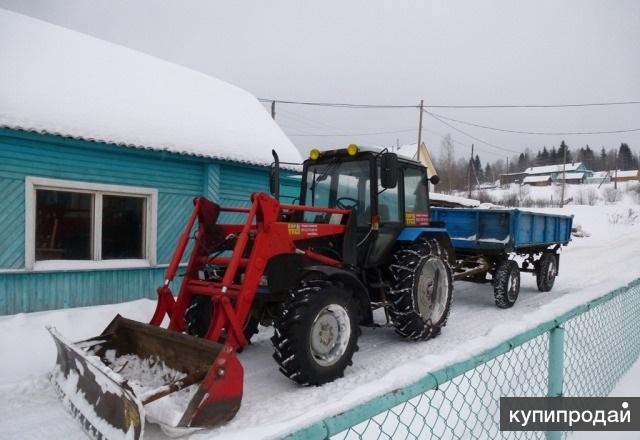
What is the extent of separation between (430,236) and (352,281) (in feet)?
6.69

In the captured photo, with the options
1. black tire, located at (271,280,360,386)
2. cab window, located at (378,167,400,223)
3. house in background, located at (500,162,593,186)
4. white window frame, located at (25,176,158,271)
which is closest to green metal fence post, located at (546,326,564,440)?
black tire, located at (271,280,360,386)

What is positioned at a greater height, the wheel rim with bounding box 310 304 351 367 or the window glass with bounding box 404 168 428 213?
the window glass with bounding box 404 168 428 213

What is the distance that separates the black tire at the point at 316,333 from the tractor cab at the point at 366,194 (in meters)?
1.11

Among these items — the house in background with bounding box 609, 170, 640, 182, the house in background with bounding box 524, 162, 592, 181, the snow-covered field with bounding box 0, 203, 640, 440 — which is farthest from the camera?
the house in background with bounding box 524, 162, 592, 181

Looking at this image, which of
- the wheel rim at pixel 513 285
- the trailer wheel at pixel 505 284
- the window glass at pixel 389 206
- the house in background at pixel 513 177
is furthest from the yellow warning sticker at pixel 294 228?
the house in background at pixel 513 177

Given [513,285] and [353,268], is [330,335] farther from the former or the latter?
[513,285]

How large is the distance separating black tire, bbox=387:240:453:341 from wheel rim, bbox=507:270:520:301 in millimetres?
2266

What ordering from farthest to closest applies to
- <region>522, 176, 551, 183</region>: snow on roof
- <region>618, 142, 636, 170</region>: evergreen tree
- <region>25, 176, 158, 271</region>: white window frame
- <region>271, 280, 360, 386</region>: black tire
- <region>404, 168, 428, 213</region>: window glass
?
<region>618, 142, 636, 170</region>: evergreen tree
<region>522, 176, 551, 183</region>: snow on roof
<region>25, 176, 158, 271</region>: white window frame
<region>404, 168, 428, 213</region>: window glass
<region>271, 280, 360, 386</region>: black tire

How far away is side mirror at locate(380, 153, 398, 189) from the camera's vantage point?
4.95 m

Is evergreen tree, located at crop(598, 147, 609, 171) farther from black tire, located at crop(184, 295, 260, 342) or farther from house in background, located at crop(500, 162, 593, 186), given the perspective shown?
black tire, located at crop(184, 295, 260, 342)

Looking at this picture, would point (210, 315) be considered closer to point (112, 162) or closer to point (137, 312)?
point (137, 312)

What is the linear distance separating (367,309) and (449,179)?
52258 mm

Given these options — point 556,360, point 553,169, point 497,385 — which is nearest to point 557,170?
point 553,169

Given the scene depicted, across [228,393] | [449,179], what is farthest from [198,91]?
[449,179]
